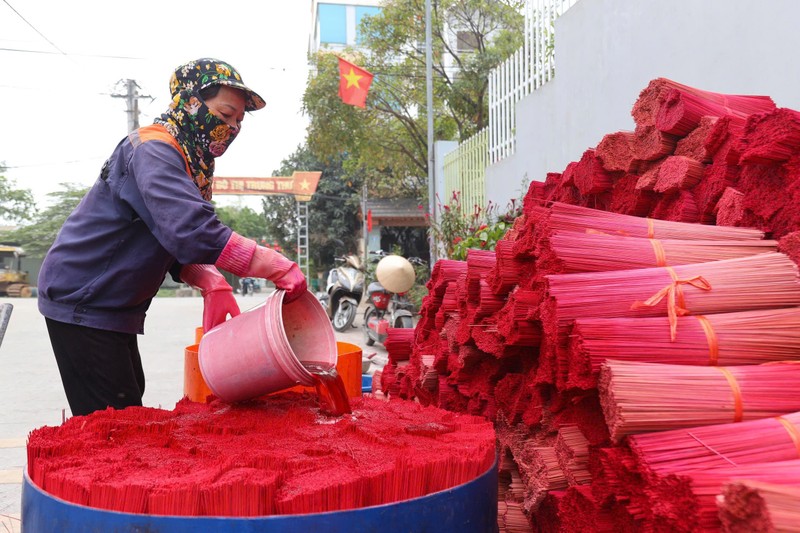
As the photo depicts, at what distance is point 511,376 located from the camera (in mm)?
2385

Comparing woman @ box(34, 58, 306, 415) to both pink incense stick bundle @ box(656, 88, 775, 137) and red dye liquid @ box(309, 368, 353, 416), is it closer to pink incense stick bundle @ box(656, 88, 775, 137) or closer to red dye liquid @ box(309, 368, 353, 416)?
red dye liquid @ box(309, 368, 353, 416)

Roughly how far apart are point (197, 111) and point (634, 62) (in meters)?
4.29

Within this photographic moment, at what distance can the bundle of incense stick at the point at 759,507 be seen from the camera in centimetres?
93

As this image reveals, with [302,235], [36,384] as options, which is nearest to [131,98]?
[302,235]

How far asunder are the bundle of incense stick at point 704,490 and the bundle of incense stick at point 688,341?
1.14 feet

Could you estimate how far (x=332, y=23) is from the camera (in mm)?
34875

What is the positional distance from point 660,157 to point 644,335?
1309 mm

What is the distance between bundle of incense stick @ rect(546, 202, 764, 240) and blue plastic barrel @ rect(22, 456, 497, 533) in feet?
2.69

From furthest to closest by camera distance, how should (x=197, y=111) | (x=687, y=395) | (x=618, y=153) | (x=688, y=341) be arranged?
1. (x=618, y=153)
2. (x=197, y=111)
3. (x=688, y=341)
4. (x=687, y=395)

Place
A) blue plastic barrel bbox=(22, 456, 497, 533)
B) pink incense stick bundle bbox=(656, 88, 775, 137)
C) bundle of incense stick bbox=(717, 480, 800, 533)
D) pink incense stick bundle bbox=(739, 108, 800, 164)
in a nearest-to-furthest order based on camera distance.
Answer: bundle of incense stick bbox=(717, 480, 800, 533) → blue plastic barrel bbox=(22, 456, 497, 533) → pink incense stick bundle bbox=(739, 108, 800, 164) → pink incense stick bundle bbox=(656, 88, 775, 137)

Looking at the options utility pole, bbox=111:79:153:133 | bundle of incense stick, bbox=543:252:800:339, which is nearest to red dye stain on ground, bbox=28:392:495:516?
bundle of incense stick, bbox=543:252:800:339

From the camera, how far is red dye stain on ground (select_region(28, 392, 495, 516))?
127cm

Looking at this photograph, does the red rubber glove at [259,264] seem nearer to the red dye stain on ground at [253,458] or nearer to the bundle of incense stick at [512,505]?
→ the red dye stain on ground at [253,458]

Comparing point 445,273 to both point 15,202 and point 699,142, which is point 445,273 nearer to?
point 699,142
